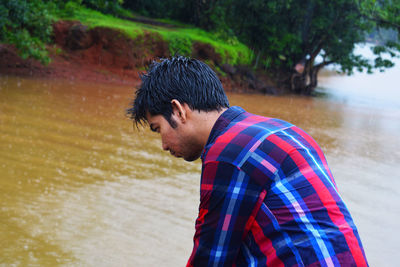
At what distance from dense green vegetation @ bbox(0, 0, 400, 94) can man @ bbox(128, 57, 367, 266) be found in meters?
13.3

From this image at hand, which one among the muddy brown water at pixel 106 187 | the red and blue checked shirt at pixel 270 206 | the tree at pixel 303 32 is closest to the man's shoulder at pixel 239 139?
the red and blue checked shirt at pixel 270 206

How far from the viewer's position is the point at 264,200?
148 centimetres

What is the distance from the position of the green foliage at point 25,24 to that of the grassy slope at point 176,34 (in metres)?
2.73

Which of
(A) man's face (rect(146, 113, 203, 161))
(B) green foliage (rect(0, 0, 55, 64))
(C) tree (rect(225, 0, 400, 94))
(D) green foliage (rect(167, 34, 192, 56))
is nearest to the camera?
(A) man's face (rect(146, 113, 203, 161))

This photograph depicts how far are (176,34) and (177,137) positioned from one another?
1385 centimetres

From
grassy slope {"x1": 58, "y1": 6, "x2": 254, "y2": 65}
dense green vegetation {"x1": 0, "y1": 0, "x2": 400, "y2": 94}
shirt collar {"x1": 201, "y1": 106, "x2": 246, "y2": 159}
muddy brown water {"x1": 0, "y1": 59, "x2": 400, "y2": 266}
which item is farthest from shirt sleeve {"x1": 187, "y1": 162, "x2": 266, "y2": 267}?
dense green vegetation {"x1": 0, "y1": 0, "x2": 400, "y2": 94}

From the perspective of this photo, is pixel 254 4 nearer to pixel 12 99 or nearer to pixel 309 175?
pixel 12 99

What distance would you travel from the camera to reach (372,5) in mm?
16469

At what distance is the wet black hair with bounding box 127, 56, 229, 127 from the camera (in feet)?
5.57

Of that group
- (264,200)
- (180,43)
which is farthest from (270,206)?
(180,43)

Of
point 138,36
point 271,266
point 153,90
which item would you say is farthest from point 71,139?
point 138,36

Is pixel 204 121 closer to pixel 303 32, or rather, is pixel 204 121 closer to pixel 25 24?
pixel 25 24

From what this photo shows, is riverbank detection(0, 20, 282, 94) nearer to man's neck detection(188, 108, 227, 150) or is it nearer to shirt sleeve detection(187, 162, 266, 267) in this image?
man's neck detection(188, 108, 227, 150)

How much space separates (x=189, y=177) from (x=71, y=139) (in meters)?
1.92
